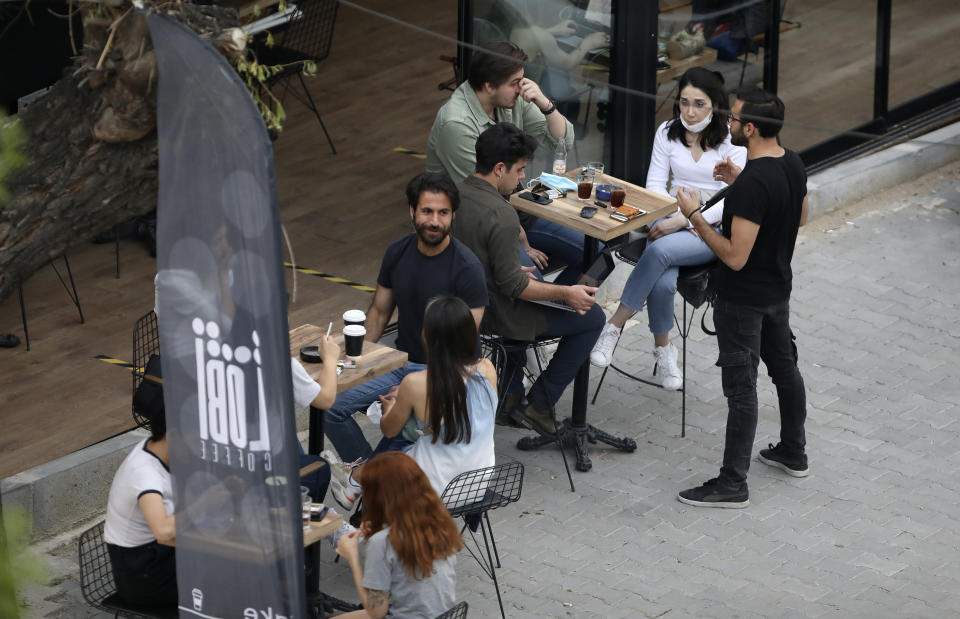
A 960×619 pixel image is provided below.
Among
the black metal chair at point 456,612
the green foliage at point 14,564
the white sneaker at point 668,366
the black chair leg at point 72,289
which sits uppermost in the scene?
the green foliage at point 14,564

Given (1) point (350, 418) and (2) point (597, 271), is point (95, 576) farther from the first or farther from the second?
(2) point (597, 271)

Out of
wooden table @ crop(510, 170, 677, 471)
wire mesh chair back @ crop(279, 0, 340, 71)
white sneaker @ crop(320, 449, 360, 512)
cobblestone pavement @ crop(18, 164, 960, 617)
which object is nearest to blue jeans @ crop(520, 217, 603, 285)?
wooden table @ crop(510, 170, 677, 471)

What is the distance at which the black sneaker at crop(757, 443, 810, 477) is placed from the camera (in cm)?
676

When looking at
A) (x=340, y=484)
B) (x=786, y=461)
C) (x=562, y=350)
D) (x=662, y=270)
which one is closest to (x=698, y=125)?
(x=662, y=270)

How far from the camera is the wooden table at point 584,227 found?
6.65m

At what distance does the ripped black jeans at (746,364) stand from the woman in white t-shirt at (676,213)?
804 millimetres

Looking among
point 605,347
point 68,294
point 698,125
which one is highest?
point 698,125

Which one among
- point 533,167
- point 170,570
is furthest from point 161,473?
point 533,167

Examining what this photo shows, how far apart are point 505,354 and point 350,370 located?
3.06ft

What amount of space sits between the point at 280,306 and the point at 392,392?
90.1 inches

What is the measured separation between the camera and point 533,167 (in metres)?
8.68

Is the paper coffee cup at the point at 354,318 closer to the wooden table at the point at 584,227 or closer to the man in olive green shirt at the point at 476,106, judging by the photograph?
the wooden table at the point at 584,227

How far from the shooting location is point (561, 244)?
745cm

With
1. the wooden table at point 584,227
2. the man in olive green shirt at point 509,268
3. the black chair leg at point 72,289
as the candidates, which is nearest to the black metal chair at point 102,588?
the man in olive green shirt at point 509,268
